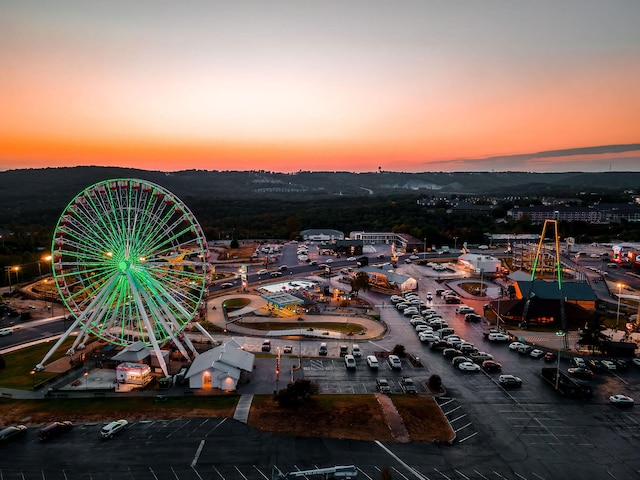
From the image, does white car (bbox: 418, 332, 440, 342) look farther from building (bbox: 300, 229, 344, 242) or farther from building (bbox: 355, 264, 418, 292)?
building (bbox: 300, 229, 344, 242)

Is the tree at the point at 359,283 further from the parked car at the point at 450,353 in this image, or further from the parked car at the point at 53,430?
the parked car at the point at 53,430

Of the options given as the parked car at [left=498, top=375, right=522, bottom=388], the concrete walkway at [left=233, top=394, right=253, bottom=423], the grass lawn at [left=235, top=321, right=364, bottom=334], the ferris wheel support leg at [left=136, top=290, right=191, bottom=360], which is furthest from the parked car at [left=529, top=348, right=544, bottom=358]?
the ferris wheel support leg at [left=136, top=290, right=191, bottom=360]

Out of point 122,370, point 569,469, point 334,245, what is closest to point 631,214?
point 334,245

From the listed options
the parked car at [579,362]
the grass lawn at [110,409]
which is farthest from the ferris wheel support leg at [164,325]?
the parked car at [579,362]

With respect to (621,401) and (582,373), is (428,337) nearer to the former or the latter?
(582,373)

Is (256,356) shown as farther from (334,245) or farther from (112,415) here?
(334,245)
